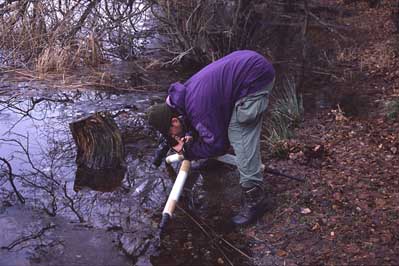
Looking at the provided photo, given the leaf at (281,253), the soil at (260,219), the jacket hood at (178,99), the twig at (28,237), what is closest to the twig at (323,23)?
the soil at (260,219)

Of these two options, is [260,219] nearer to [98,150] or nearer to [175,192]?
[175,192]

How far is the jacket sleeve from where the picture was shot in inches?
149

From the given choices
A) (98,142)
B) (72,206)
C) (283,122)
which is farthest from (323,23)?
(72,206)

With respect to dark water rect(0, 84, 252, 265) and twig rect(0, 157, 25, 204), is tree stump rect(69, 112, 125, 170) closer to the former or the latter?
dark water rect(0, 84, 252, 265)

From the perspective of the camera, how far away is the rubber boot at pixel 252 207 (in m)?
4.15

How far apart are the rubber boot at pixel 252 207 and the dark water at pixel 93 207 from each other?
0.15 meters

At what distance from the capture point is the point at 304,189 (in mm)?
4500

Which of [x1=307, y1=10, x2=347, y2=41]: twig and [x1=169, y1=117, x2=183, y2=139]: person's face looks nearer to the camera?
[x1=169, y1=117, x2=183, y2=139]: person's face

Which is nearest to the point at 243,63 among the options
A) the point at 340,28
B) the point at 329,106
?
the point at 329,106

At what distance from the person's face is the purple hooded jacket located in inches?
2.9

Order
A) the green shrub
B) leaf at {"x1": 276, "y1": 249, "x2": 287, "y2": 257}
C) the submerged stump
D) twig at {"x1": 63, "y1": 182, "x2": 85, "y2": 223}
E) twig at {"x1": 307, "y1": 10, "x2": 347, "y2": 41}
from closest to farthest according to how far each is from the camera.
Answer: leaf at {"x1": 276, "y1": 249, "x2": 287, "y2": 257} → twig at {"x1": 63, "y1": 182, "x2": 85, "y2": 223} → the submerged stump → the green shrub → twig at {"x1": 307, "y1": 10, "x2": 347, "y2": 41}

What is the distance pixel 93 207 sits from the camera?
458 cm

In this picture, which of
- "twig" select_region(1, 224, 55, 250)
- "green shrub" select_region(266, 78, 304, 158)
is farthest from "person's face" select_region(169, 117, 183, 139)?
"green shrub" select_region(266, 78, 304, 158)

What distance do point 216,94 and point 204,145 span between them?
40cm
